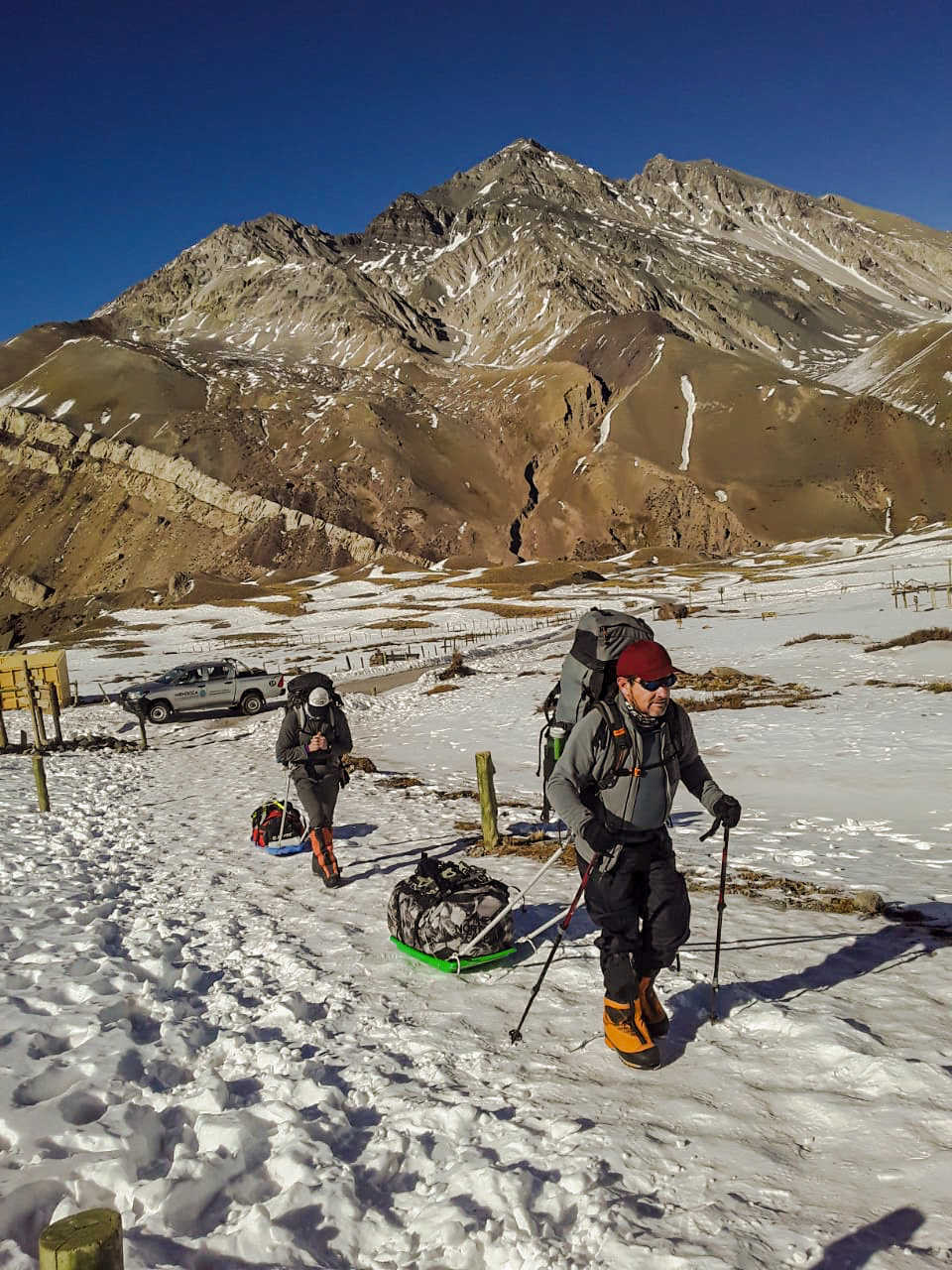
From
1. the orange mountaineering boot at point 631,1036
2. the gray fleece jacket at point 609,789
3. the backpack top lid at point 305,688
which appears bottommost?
the orange mountaineering boot at point 631,1036

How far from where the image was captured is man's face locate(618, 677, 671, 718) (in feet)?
16.6

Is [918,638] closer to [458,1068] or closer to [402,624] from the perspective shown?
[458,1068]

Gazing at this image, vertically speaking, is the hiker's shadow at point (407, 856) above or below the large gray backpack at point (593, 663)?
below

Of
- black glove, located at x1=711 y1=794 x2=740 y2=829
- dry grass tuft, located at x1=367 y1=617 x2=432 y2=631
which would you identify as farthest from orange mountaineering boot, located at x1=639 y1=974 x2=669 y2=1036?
dry grass tuft, located at x1=367 y1=617 x2=432 y2=631

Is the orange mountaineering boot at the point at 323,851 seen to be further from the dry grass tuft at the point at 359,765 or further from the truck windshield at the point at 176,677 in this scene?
the truck windshield at the point at 176,677

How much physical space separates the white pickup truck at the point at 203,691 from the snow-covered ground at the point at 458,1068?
1730 centimetres

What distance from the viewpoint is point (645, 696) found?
5.09 m

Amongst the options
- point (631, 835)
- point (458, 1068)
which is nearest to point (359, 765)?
point (458, 1068)

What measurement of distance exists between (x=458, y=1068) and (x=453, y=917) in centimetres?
171

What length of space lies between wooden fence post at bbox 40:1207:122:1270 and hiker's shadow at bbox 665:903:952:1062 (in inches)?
151

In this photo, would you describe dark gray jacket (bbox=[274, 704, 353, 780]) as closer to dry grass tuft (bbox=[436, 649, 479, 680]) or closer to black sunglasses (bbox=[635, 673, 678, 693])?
black sunglasses (bbox=[635, 673, 678, 693])

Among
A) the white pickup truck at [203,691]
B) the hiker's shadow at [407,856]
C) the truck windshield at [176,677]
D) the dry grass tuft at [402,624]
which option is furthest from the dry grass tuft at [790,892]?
the dry grass tuft at [402,624]

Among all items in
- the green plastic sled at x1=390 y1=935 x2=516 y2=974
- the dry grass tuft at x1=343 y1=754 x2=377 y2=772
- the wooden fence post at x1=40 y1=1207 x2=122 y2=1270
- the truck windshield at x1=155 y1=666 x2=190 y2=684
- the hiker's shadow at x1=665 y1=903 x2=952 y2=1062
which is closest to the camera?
the wooden fence post at x1=40 y1=1207 x2=122 y2=1270

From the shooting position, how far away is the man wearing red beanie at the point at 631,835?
16.8 ft
